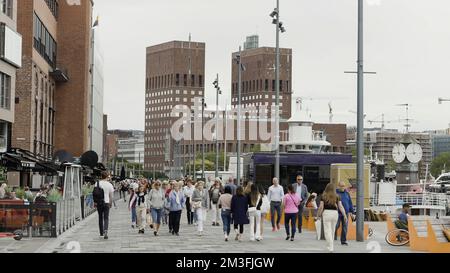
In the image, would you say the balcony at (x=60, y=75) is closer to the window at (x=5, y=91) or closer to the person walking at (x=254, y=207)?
the window at (x=5, y=91)

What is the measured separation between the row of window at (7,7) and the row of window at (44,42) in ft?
38.2

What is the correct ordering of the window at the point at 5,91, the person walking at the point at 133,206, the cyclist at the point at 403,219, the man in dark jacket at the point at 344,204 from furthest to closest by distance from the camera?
the window at the point at 5,91 < the person walking at the point at 133,206 < the cyclist at the point at 403,219 < the man in dark jacket at the point at 344,204

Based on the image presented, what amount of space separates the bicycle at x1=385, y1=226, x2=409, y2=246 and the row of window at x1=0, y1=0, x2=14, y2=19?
3532 cm

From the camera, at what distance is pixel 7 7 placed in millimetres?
53469

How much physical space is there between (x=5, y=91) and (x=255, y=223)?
32984mm

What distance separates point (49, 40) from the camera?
77.7m

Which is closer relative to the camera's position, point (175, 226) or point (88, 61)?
point (175, 226)

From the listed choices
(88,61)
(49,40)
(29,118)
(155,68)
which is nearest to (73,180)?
(29,118)

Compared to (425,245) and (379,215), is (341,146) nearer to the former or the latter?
(379,215)

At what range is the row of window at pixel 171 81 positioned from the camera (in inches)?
4139

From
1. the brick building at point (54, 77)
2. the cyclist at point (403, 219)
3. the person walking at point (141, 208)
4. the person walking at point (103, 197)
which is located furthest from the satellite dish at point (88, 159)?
the cyclist at point (403, 219)

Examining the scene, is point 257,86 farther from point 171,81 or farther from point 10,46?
point 10,46

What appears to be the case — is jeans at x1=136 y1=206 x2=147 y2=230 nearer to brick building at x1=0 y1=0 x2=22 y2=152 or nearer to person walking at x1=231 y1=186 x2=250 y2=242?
person walking at x1=231 y1=186 x2=250 y2=242
